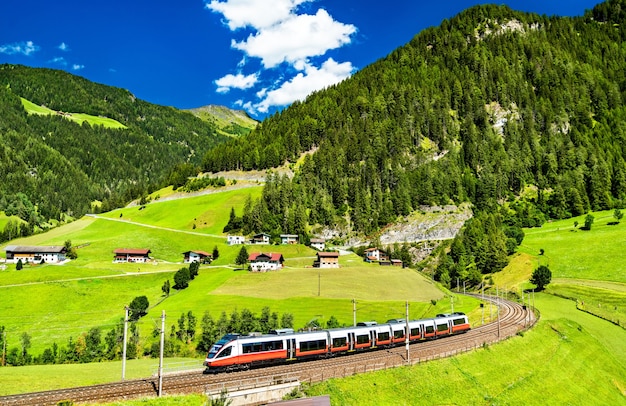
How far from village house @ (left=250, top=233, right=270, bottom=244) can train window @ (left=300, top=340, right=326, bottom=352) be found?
4461 inches

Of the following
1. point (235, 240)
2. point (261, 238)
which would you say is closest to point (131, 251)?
point (235, 240)

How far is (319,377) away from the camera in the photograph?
37.3 metres

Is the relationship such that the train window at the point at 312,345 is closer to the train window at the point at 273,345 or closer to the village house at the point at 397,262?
the train window at the point at 273,345

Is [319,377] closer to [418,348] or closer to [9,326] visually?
[418,348]

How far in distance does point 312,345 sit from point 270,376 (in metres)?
12.4

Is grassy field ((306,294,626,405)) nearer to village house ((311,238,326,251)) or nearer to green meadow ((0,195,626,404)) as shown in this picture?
green meadow ((0,195,626,404))

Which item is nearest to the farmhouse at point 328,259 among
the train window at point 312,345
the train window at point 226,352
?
the train window at point 312,345

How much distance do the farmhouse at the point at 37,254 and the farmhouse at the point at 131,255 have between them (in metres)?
17.4

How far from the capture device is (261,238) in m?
160

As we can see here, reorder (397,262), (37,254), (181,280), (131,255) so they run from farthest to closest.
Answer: (397,262) < (131,255) < (37,254) < (181,280)

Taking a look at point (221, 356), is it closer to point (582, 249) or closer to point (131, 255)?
point (131, 255)

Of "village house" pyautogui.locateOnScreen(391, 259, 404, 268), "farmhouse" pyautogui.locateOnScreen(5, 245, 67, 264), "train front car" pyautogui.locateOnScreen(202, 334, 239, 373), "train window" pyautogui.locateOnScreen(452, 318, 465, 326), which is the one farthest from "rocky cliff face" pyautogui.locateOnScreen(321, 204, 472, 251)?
"train front car" pyautogui.locateOnScreen(202, 334, 239, 373)

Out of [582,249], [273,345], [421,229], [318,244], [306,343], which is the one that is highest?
[421,229]

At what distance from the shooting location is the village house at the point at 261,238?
160m
